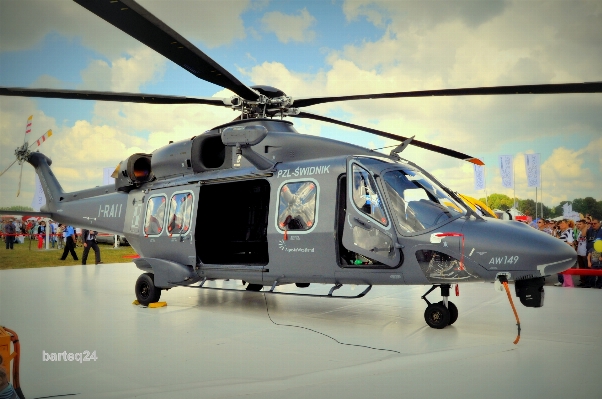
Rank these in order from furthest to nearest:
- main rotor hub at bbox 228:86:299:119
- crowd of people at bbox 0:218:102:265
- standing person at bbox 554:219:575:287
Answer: crowd of people at bbox 0:218:102:265 < standing person at bbox 554:219:575:287 < main rotor hub at bbox 228:86:299:119

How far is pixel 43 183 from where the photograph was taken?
34.0 ft

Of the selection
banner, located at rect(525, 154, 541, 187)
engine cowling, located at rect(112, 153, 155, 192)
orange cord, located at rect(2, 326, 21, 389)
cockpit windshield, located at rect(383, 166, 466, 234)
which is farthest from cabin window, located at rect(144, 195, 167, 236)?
banner, located at rect(525, 154, 541, 187)

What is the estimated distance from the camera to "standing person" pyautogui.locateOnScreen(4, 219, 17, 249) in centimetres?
1641

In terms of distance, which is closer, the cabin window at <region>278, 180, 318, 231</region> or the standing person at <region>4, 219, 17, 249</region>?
the cabin window at <region>278, 180, 318, 231</region>

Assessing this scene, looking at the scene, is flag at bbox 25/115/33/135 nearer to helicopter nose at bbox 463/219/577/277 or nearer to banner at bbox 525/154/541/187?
helicopter nose at bbox 463/219/577/277

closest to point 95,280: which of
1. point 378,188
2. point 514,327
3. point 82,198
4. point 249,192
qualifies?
point 82,198

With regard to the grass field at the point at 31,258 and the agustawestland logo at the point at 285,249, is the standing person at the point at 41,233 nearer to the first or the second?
the grass field at the point at 31,258

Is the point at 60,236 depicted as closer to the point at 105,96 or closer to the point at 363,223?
the point at 105,96

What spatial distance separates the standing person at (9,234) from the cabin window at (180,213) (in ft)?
38.1

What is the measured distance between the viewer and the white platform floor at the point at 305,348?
364cm

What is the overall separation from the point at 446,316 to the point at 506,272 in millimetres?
1001

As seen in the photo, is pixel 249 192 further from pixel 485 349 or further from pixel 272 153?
pixel 485 349

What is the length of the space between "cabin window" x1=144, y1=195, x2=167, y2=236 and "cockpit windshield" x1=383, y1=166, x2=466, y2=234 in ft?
12.7

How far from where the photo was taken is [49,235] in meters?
19.7
